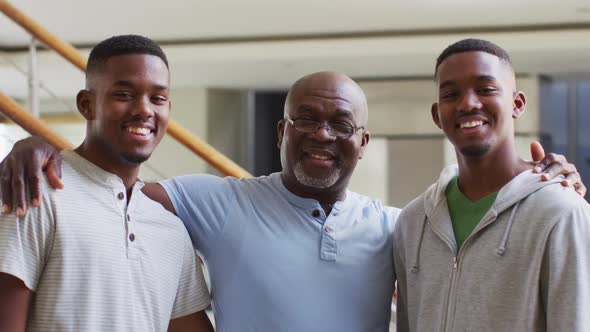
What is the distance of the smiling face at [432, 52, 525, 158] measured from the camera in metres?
1.61

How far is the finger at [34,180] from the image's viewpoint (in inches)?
53.7

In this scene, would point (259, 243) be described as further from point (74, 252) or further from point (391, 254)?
point (74, 252)

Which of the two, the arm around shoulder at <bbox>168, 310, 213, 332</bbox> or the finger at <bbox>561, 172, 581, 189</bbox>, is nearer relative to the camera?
the finger at <bbox>561, 172, 581, 189</bbox>

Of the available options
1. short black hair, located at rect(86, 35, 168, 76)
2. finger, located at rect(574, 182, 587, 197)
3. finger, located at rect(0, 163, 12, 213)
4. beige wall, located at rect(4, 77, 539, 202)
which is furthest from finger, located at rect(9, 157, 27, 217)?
beige wall, located at rect(4, 77, 539, 202)

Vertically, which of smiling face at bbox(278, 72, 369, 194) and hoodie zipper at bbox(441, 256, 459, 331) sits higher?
smiling face at bbox(278, 72, 369, 194)

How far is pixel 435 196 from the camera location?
178cm

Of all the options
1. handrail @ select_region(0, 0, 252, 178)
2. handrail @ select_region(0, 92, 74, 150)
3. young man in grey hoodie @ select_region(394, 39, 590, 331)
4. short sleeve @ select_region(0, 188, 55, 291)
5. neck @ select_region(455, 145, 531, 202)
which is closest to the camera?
short sleeve @ select_region(0, 188, 55, 291)

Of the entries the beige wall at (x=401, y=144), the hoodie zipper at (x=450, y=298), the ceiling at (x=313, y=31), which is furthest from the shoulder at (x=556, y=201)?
the beige wall at (x=401, y=144)

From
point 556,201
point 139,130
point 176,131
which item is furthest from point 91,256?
point 176,131

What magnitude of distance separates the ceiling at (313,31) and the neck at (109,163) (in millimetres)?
4680

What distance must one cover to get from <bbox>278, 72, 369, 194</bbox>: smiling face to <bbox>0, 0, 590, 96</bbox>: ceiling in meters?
4.22

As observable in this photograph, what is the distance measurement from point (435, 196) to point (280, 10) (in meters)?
4.89

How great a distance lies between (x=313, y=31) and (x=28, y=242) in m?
6.14

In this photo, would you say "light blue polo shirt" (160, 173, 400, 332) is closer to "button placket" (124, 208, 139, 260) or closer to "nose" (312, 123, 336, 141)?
"nose" (312, 123, 336, 141)
